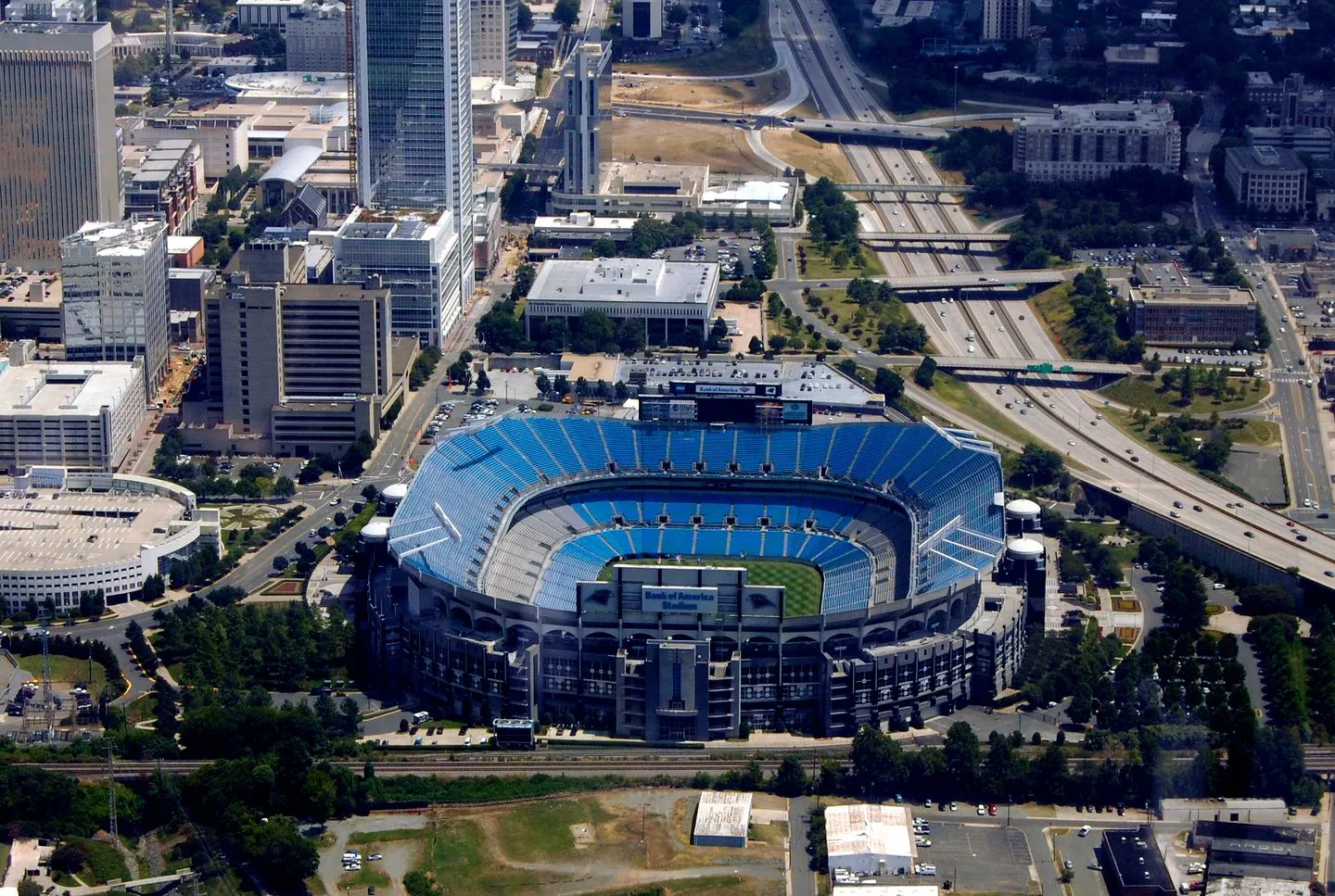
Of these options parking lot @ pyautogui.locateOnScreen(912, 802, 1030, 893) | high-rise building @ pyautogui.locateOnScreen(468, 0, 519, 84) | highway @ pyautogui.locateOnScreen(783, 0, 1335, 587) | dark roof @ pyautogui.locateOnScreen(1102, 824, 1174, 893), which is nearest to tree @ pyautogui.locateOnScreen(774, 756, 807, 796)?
parking lot @ pyautogui.locateOnScreen(912, 802, 1030, 893)

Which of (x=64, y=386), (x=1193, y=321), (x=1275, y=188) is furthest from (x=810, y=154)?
(x=64, y=386)

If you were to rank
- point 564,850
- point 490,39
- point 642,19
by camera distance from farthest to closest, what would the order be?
point 642,19
point 490,39
point 564,850

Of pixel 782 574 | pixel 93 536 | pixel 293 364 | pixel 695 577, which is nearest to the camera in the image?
pixel 695 577

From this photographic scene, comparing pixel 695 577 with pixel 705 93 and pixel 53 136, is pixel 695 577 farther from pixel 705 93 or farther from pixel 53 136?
pixel 705 93

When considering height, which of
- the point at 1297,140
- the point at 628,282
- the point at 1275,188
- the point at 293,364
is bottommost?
the point at 293,364

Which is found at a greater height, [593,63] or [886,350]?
[593,63]

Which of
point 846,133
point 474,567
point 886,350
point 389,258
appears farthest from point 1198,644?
point 846,133

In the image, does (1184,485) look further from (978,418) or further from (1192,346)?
(1192,346)
